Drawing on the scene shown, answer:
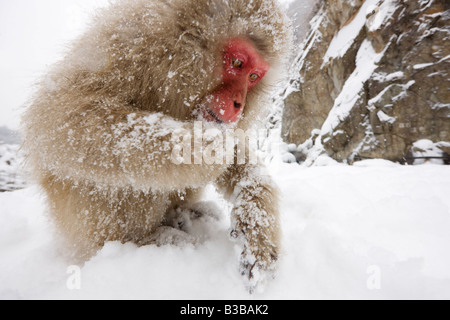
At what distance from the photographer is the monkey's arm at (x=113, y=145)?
0.89m

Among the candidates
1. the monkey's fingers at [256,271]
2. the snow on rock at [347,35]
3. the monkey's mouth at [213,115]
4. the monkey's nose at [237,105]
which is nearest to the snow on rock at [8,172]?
the monkey's mouth at [213,115]

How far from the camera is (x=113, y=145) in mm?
896

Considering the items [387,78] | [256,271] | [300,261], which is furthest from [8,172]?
[387,78]

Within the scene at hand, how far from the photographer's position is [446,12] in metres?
3.12

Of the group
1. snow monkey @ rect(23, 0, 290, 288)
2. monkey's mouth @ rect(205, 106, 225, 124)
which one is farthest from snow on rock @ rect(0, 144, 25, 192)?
monkey's mouth @ rect(205, 106, 225, 124)

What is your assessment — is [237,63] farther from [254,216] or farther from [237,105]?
[254,216]

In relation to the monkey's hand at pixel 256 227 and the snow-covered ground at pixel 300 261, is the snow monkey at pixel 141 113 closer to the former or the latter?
the monkey's hand at pixel 256 227

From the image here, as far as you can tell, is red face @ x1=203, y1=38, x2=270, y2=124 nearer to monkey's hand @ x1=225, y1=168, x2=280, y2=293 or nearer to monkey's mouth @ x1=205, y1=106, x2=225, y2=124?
monkey's mouth @ x1=205, y1=106, x2=225, y2=124

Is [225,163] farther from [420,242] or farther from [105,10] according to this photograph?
[105,10]

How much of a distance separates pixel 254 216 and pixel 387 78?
3852 millimetres

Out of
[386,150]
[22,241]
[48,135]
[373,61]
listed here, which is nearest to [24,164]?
[22,241]

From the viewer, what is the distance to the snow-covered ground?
0.78 m

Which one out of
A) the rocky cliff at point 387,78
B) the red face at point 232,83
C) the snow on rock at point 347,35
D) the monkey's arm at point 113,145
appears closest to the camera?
the monkey's arm at point 113,145

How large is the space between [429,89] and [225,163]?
367 cm
